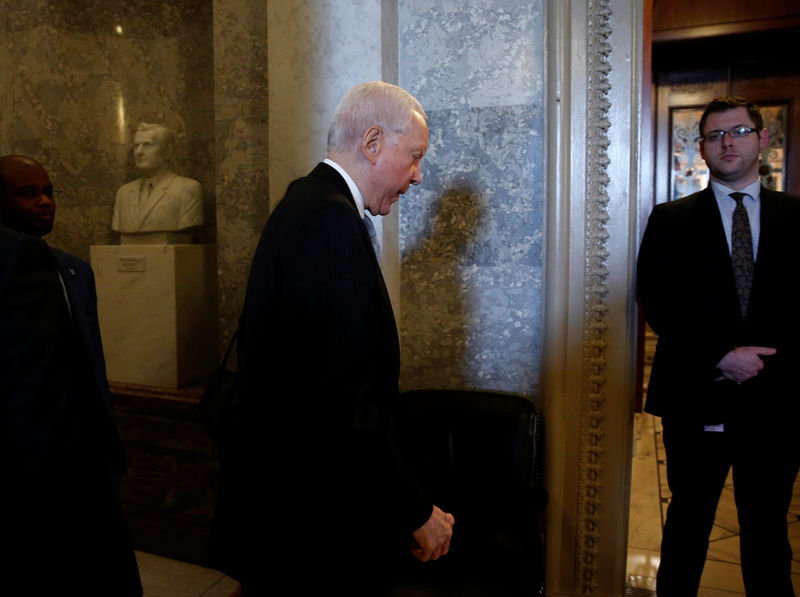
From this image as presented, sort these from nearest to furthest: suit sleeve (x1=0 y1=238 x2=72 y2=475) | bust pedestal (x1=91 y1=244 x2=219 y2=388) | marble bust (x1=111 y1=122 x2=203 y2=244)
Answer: suit sleeve (x1=0 y1=238 x2=72 y2=475)
bust pedestal (x1=91 y1=244 x2=219 y2=388)
marble bust (x1=111 y1=122 x2=203 y2=244)

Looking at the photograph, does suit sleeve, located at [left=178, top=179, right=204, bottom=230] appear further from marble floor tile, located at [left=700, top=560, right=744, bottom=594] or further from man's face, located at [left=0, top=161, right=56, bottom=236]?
marble floor tile, located at [left=700, top=560, right=744, bottom=594]

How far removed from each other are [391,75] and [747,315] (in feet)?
5.16

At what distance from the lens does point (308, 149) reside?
2361 mm

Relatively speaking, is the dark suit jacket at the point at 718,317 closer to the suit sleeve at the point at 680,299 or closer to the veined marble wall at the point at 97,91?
the suit sleeve at the point at 680,299

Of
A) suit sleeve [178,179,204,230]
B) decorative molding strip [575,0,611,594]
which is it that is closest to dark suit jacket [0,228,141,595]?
decorative molding strip [575,0,611,594]

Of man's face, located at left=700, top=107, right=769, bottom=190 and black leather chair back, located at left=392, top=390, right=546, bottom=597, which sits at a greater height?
man's face, located at left=700, top=107, right=769, bottom=190

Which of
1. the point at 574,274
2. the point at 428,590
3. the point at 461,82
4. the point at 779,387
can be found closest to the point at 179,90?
the point at 461,82

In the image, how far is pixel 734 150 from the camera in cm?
192

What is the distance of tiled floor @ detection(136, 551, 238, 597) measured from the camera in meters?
2.57

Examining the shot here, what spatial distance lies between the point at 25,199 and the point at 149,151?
1.15 metres

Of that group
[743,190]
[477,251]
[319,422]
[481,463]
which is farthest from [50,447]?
[743,190]

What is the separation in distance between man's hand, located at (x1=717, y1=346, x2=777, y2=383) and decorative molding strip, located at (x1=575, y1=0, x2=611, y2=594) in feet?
1.44

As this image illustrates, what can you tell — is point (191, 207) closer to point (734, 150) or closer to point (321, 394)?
point (321, 394)

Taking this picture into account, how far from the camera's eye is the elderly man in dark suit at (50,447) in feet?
4.18
